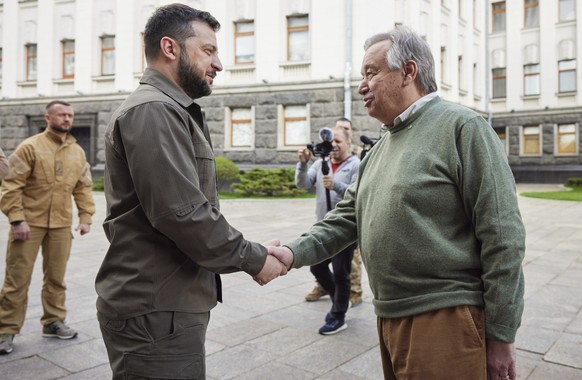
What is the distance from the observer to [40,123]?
24.2 m

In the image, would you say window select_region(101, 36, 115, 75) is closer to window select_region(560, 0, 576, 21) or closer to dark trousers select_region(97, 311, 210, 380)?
dark trousers select_region(97, 311, 210, 380)

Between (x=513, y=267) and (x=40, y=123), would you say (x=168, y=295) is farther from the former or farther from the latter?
(x=40, y=123)

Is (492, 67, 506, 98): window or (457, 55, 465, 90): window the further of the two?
(492, 67, 506, 98): window

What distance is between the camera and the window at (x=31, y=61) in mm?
24625

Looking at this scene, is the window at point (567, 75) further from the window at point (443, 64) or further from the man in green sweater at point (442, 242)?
the man in green sweater at point (442, 242)

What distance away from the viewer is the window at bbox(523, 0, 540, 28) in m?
29.7

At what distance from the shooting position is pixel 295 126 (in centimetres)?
2059

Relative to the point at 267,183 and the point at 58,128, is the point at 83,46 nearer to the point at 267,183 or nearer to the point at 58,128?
the point at 267,183

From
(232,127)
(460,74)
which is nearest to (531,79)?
(460,74)

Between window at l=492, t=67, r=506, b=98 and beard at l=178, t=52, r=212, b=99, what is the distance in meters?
31.3

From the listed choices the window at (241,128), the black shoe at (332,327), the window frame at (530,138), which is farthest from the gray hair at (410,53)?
the window frame at (530,138)

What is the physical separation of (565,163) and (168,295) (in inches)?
Result: 1192

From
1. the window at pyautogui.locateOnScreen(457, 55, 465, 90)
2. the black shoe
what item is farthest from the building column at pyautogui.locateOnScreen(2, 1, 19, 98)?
the black shoe

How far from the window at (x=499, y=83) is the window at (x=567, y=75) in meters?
2.97
